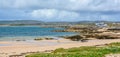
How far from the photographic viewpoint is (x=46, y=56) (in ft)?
105

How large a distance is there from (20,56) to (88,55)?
1023 centimetres

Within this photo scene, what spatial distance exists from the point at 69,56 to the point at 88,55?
6.82ft

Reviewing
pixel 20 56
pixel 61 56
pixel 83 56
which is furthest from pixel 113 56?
pixel 20 56

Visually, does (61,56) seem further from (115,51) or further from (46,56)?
(115,51)

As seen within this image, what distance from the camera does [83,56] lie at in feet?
103

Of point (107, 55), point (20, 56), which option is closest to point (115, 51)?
point (107, 55)

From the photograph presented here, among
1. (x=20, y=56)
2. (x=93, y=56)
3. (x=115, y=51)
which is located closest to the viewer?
(x=93, y=56)

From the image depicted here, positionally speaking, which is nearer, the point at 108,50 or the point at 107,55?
the point at 107,55

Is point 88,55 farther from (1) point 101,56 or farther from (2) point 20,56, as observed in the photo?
(2) point 20,56

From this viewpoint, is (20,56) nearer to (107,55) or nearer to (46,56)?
(46,56)

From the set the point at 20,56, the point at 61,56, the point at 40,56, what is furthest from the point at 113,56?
the point at 20,56

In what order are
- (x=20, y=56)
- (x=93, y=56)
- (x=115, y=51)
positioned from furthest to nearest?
(x=20, y=56) → (x=115, y=51) → (x=93, y=56)

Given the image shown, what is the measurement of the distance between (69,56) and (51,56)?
186 cm

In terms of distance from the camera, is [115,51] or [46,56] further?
[115,51]
